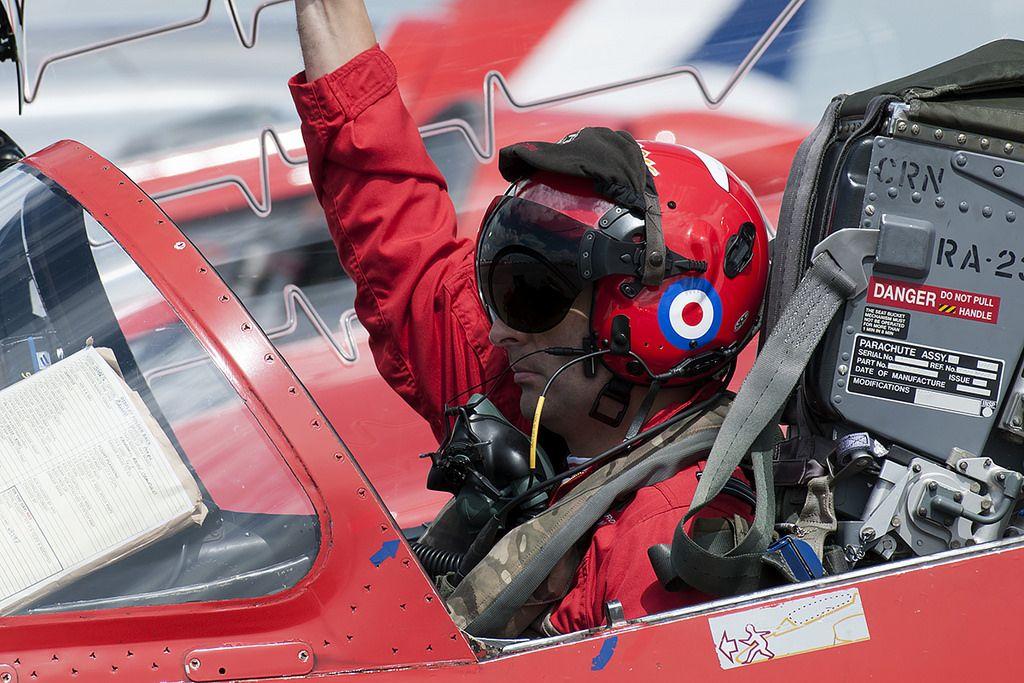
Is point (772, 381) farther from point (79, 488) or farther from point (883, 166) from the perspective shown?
point (79, 488)

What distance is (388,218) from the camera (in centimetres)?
228

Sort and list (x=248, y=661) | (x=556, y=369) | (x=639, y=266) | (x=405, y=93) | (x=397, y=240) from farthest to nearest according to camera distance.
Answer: (x=405, y=93)
(x=397, y=240)
(x=556, y=369)
(x=639, y=266)
(x=248, y=661)

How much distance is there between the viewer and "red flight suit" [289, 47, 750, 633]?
2176 mm

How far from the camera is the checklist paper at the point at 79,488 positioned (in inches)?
51.9

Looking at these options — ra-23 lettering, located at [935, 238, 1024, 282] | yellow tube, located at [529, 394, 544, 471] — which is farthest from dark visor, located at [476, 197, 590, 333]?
ra-23 lettering, located at [935, 238, 1024, 282]

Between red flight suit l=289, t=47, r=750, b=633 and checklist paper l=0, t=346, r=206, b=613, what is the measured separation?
3.14 feet

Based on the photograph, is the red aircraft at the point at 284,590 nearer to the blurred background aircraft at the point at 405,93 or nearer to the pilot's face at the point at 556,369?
the pilot's face at the point at 556,369

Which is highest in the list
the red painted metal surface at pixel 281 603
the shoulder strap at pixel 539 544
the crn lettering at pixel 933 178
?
the crn lettering at pixel 933 178

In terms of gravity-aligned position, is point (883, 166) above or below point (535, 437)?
above

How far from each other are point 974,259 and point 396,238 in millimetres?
1200

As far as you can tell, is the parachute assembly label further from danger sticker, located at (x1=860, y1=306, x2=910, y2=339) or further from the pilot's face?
the pilot's face

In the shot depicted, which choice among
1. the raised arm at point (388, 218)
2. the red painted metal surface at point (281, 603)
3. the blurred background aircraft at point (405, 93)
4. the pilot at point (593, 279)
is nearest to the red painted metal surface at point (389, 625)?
the red painted metal surface at point (281, 603)

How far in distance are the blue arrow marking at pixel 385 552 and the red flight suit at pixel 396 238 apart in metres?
0.76

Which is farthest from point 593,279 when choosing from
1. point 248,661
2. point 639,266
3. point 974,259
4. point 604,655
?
point 248,661
